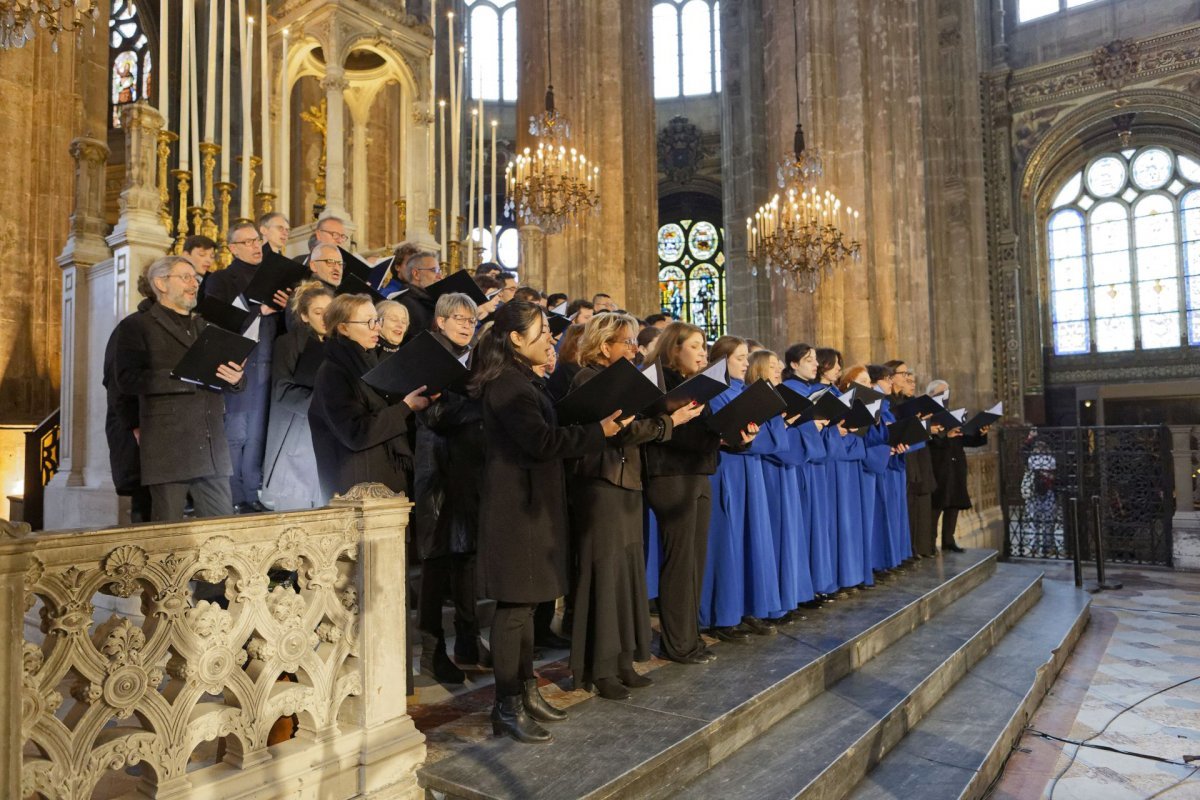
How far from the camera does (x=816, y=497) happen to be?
17.7ft

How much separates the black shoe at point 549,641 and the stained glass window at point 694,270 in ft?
68.3

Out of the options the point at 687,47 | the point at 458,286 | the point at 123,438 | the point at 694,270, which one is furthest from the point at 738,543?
the point at 687,47

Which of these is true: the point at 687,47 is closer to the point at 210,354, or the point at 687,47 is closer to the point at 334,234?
the point at 334,234

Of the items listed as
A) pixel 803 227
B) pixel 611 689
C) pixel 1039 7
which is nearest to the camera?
pixel 611 689

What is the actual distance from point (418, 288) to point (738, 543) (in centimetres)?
226

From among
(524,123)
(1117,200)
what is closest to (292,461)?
(524,123)

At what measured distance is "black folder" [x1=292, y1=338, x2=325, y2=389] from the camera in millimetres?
3854

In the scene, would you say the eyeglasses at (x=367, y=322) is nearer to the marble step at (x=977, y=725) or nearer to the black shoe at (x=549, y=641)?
the black shoe at (x=549, y=641)

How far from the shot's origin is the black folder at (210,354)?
10.5 feet

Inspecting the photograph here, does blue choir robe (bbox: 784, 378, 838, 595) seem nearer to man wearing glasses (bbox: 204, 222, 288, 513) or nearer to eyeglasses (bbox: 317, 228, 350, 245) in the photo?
eyeglasses (bbox: 317, 228, 350, 245)

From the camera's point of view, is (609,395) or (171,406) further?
(171,406)

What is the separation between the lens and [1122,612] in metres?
8.09

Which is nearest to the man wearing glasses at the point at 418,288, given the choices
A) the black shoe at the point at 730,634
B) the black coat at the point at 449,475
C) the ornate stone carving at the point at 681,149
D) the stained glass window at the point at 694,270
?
the black coat at the point at 449,475

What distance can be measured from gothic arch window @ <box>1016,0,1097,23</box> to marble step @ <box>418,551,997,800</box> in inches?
851
